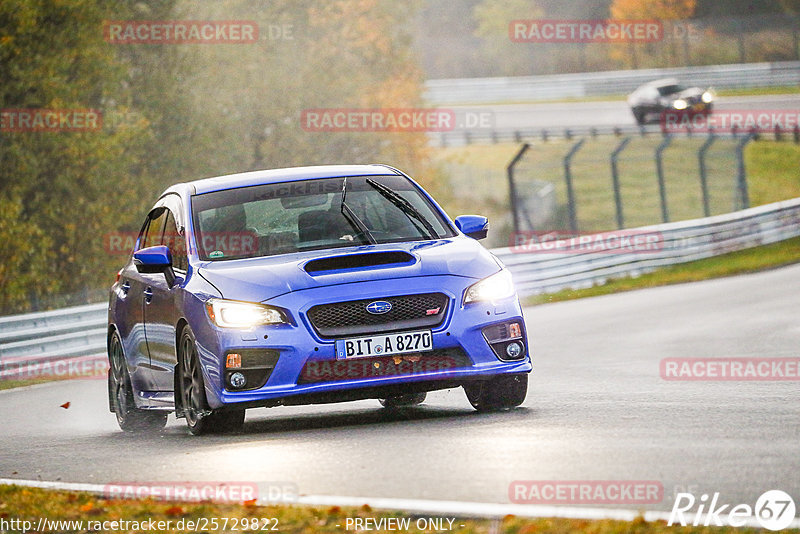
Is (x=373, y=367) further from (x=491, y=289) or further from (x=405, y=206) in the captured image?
(x=405, y=206)

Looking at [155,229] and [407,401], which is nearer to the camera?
[407,401]

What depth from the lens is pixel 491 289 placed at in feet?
31.3

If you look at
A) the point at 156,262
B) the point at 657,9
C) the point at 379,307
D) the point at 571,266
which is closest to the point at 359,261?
the point at 379,307

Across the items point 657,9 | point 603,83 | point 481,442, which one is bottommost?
point 481,442

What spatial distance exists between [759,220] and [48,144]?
1566cm

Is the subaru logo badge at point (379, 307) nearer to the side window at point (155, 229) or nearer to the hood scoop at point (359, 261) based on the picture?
the hood scoop at point (359, 261)

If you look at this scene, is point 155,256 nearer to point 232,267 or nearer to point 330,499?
point 232,267

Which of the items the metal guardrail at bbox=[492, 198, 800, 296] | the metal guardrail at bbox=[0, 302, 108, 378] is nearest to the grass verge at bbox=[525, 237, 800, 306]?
the metal guardrail at bbox=[492, 198, 800, 296]

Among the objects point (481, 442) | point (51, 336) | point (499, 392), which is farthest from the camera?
point (51, 336)

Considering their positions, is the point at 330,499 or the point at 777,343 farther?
the point at 777,343

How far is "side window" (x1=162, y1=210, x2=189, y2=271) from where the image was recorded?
1023 centimetres

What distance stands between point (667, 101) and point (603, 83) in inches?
641

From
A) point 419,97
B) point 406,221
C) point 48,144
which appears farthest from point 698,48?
point 406,221

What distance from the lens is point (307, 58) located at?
4722 cm
